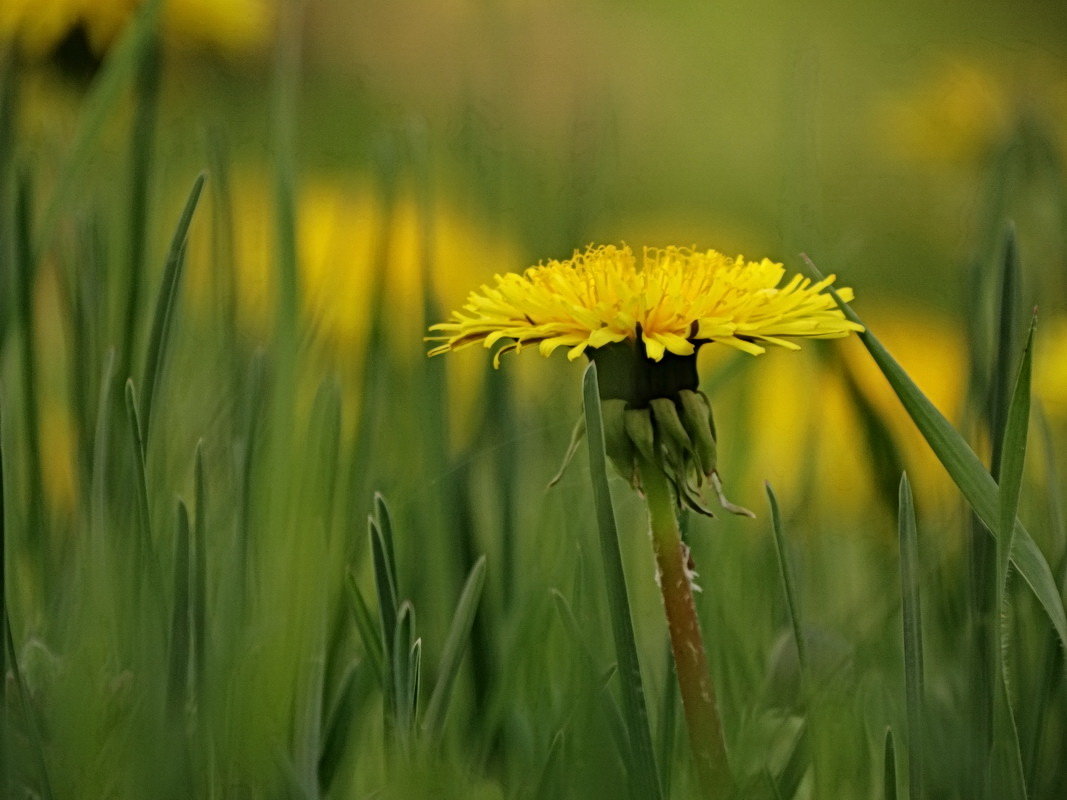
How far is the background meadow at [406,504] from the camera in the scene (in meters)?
0.22

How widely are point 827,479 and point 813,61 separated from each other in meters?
0.16

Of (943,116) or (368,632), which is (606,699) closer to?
(368,632)

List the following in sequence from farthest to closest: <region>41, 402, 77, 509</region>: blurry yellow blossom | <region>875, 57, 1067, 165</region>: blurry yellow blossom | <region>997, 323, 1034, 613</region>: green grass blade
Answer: <region>875, 57, 1067, 165</region>: blurry yellow blossom → <region>41, 402, 77, 509</region>: blurry yellow blossom → <region>997, 323, 1034, 613</region>: green grass blade

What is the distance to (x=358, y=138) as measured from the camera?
0.83m

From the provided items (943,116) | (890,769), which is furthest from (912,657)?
(943,116)

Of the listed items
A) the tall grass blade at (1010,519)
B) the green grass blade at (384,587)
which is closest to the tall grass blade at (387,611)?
the green grass blade at (384,587)

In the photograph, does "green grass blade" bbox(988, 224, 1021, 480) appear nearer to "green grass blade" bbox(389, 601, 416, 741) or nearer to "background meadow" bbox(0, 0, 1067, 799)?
"background meadow" bbox(0, 0, 1067, 799)

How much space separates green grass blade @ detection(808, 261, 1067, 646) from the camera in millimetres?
198

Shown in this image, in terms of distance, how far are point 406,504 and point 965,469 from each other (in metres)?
0.19

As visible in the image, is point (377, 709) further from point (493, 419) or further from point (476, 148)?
point (476, 148)

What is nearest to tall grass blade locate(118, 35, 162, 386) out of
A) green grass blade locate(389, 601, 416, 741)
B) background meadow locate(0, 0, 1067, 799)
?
background meadow locate(0, 0, 1067, 799)

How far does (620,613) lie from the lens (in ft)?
0.60

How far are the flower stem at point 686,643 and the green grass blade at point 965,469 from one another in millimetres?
64

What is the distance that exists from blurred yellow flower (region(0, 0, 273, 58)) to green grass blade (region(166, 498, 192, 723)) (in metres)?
0.17
